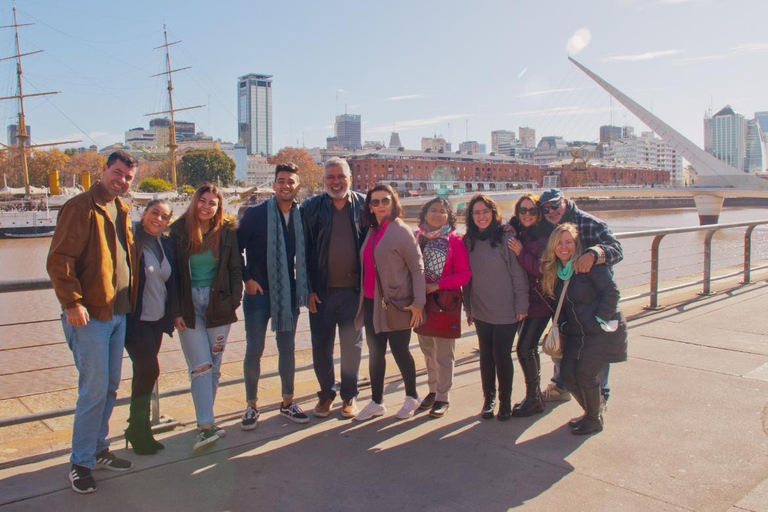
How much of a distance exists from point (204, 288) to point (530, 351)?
1.97 metres

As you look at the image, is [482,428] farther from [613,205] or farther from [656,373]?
[613,205]

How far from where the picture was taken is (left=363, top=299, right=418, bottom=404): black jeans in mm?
4039

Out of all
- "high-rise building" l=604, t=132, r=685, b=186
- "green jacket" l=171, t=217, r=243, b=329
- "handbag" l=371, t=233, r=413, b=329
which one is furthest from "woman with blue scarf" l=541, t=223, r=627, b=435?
"high-rise building" l=604, t=132, r=685, b=186

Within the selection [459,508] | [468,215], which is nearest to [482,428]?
[459,508]

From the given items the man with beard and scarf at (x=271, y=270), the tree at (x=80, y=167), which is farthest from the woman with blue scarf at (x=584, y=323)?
the tree at (x=80, y=167)

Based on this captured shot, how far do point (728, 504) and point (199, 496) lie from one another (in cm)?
225

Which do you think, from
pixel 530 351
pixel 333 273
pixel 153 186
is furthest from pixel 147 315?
pixel 153 186

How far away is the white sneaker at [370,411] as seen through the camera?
389cm

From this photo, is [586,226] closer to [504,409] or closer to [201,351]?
[504,409]

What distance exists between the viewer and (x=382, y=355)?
406 cm

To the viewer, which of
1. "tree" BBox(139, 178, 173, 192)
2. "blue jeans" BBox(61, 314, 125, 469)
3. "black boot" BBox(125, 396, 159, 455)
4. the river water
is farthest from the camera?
"tree" BBox(139, 178, 173, 192)

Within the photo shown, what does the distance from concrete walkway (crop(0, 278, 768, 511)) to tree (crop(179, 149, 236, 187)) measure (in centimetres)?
8995

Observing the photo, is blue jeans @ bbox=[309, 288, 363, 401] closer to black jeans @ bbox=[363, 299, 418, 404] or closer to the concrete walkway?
black jeans @ bbox=[363, 299, 418, 404]

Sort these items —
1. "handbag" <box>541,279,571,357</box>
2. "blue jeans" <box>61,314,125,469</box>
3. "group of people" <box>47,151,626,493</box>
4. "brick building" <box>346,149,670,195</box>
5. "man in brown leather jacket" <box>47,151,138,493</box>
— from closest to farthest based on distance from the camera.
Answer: "man in brown leather jacket" <box>47,151,138,493</box>
"blue jeans" <box>61,314,125,469</box>
"group of people" <box>47,151,626,493</box>
"handbag" <box>541,279,571,357</box>
"brick building" <box>346,149,670,195</box>
